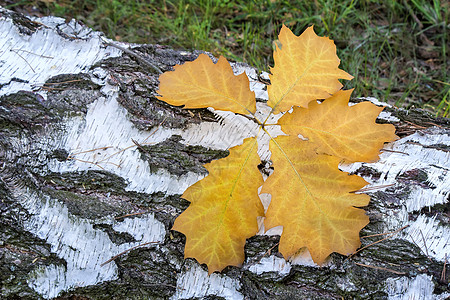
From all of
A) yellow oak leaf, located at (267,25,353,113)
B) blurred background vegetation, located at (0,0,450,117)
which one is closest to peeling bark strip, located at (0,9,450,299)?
yellow oak leaf, located at (267,25,353,113)

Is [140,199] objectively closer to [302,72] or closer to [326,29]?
[302,72]

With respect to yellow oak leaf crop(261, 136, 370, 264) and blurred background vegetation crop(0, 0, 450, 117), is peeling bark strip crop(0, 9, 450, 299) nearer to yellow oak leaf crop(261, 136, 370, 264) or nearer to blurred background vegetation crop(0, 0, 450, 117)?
yellow oak leaf crop(261, 136, 370, 264)

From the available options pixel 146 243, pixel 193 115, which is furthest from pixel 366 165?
pixel 146 243

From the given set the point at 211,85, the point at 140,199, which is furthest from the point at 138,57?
the point at 140,199

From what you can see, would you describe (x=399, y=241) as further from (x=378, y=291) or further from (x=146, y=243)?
(x=146, y=243)

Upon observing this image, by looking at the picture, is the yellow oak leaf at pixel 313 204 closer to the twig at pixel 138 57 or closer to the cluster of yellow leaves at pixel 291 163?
the cluster of yellow leaves at pixel 291 163

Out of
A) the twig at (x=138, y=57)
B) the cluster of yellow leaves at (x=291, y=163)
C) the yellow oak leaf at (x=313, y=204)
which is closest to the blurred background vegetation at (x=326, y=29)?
the twig at (x=138, y=57)
